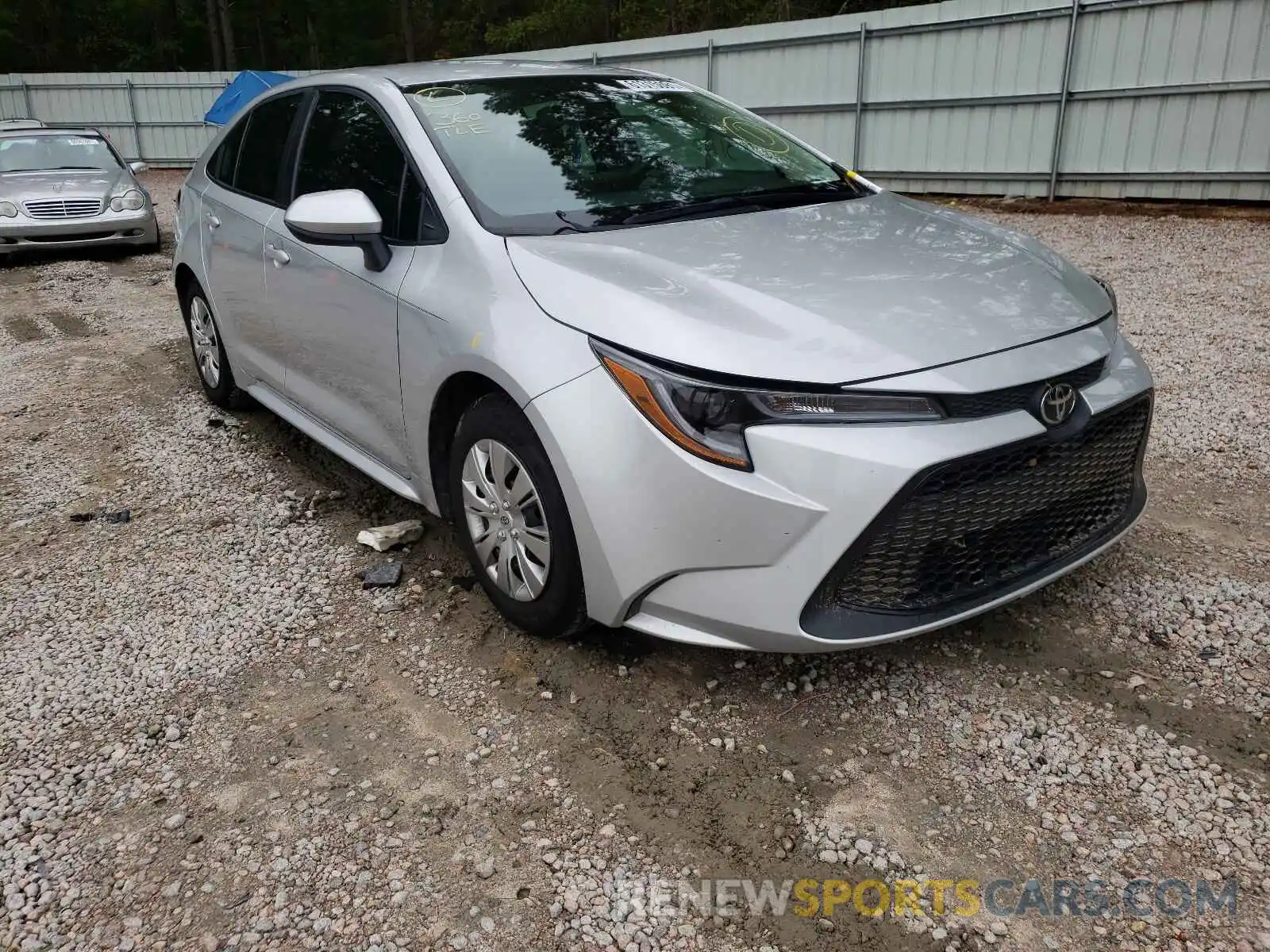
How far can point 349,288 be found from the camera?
346cm

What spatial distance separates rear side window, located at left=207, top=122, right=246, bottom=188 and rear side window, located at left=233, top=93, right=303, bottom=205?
7 centimetres

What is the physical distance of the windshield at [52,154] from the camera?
11.3 metres

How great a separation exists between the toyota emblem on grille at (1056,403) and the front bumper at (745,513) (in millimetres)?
50

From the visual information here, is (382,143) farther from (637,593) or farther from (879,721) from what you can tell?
(879,721)

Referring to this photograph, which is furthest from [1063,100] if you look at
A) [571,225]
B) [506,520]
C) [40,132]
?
[40,132]

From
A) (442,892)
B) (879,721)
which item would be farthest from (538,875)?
(879,721)

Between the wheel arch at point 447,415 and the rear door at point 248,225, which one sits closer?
the wheel arch at point 447,415

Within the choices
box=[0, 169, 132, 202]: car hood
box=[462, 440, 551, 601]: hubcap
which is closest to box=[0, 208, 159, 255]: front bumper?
box=[0, 169, 132, 202]: car hood

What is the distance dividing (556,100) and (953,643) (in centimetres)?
234

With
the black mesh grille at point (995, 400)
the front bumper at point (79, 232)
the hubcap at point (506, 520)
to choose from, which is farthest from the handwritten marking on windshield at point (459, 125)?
the front bumper at point (79, 232)

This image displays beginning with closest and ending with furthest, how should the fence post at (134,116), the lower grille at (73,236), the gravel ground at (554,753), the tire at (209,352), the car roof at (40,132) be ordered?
the gravel ground at (554,753), the tire at (209,352), the lower grille at (73,236), the car roof at (40,132), the fence post at (134,116)

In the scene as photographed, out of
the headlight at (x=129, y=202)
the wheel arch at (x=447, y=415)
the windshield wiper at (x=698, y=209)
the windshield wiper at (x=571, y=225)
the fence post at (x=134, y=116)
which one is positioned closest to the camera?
the wheel arch at (x=447, y=415)

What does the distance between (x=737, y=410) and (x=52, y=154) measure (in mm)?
12067

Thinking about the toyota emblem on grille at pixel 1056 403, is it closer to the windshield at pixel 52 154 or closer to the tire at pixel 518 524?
the tire at pixel 518 524
